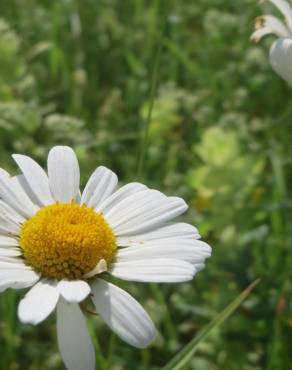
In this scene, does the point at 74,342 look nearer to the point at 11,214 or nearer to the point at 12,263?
the point at 12,263

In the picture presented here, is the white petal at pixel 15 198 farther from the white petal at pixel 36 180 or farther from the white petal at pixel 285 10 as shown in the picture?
the white petal at pixel 285 10

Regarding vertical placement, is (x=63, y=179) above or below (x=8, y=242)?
above

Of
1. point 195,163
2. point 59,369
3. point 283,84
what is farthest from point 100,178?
point 283,84

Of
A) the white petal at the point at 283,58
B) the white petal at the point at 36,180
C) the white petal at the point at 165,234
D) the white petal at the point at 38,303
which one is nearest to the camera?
the white petal at the point at 38,303

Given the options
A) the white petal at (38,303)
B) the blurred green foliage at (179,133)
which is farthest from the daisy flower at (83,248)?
the blurred green foliage at (179,133)

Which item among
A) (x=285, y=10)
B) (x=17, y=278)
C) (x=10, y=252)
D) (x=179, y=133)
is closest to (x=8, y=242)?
(x=10, y=252)

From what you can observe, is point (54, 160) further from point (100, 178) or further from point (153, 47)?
point (153, 47)
